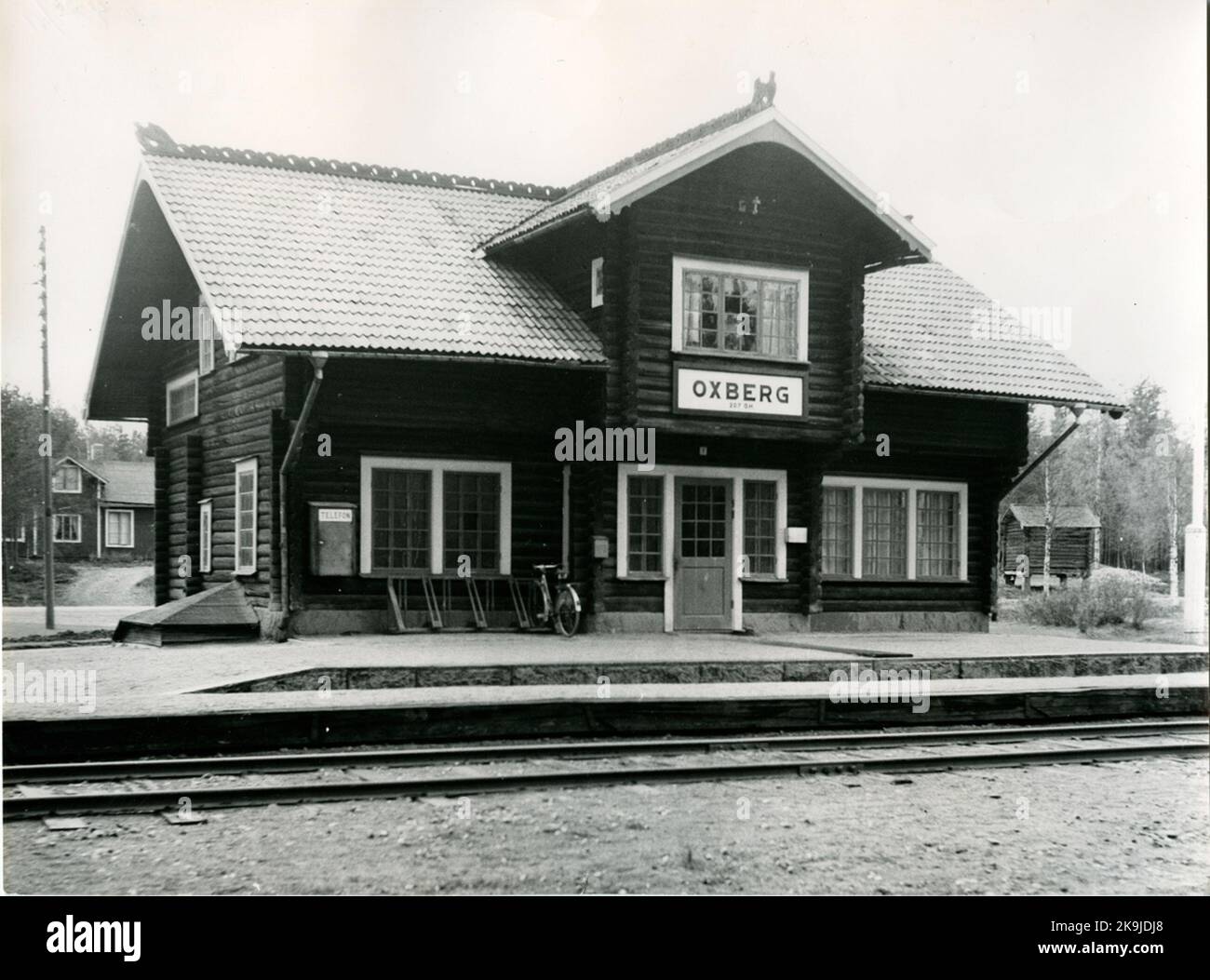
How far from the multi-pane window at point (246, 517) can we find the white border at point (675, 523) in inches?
197

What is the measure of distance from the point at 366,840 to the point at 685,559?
1223cm

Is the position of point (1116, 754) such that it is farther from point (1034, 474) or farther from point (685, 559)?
point (1034, 474)

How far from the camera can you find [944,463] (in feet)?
72.1

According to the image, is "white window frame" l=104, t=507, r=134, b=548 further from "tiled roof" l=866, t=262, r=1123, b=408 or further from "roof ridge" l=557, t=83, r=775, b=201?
"tiled roof" l=866, t=262, r=1123, b=408

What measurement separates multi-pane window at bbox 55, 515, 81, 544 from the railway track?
38208 millimetres

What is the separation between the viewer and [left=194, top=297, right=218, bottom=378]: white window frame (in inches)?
814

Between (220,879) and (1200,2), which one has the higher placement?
(1200,2)

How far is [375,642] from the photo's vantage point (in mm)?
16422

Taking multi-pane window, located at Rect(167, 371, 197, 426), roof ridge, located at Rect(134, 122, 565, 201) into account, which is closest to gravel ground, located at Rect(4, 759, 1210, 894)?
roof ridge, located at Rect(134, 122, 565, 201)

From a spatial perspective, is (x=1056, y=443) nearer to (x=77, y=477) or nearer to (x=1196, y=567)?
(x=1196, y=567)

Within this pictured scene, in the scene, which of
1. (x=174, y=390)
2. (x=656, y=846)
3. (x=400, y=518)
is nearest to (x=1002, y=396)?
(x=400, y=518)

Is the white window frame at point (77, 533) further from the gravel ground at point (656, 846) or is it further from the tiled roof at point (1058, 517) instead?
the gravel ground at point (656, 846)

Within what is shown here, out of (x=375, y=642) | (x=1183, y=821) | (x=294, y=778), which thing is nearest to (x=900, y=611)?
(x=375, y=642)

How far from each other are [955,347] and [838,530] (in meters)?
3.58
